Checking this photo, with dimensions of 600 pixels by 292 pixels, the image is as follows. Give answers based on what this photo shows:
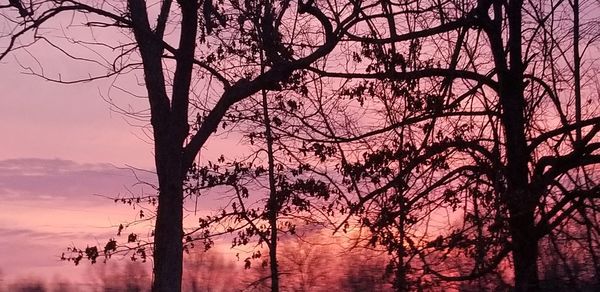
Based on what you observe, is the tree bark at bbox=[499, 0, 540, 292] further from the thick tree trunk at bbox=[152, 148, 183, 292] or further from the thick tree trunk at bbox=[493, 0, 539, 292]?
the thick tree trunk at bbox=[152, 148, 183, 292]

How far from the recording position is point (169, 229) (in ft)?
49.6

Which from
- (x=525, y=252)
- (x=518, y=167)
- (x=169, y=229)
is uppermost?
(x=518, y=167)

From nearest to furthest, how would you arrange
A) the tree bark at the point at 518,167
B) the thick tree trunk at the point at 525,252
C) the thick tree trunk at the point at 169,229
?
the tree bark at the point at 518,167
the thick tree trunk at the point at 525,252
the thick tree trunk at the point at 169,229

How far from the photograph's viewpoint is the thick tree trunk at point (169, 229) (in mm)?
14898

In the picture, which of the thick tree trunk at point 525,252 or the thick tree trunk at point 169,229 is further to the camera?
the thick tree trunk at point 169,229

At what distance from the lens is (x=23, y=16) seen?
44.2ft

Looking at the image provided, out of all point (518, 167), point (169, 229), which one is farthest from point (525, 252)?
point (169, 229)

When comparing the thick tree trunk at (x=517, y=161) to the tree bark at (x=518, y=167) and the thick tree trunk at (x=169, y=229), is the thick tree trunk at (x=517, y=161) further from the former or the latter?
the thick tree trunk at (x=169, y=229)

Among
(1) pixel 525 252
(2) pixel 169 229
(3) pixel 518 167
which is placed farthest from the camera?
(2) pixel 169 229

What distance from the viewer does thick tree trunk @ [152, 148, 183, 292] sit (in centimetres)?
1490

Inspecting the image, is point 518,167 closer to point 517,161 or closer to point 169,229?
point 517,161

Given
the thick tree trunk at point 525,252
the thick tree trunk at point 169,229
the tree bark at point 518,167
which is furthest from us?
the thick tree trunk at point 169,229

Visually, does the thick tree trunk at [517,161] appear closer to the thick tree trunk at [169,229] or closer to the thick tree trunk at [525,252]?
the thick tree trunk at [525,252]

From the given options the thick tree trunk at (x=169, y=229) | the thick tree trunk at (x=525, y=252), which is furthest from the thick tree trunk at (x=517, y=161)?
the thick tree trunk at (x=169, y=229)
